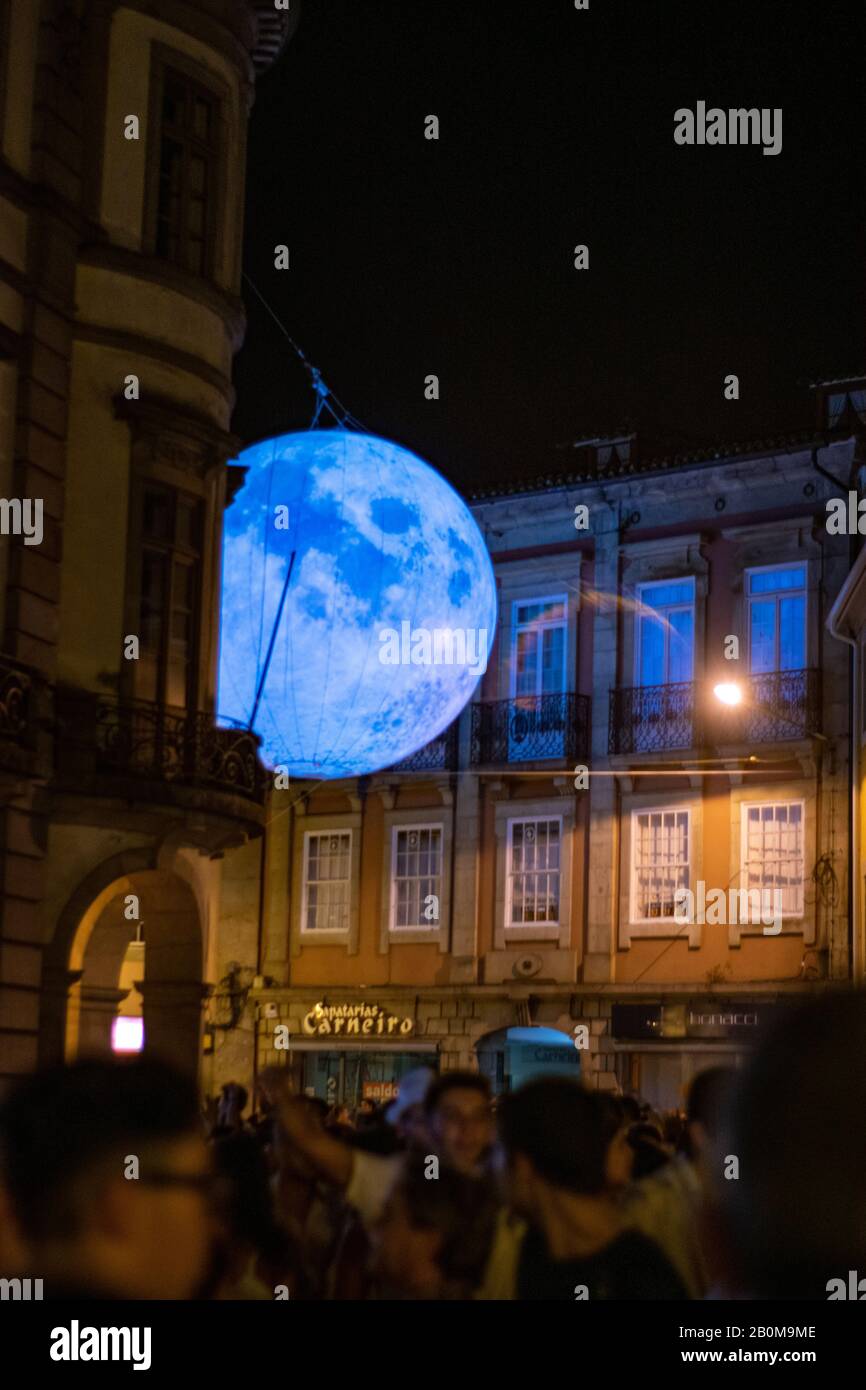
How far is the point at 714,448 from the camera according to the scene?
33375 millimetres

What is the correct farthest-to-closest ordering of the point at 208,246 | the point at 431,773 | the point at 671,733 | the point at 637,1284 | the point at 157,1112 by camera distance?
the point at 431,773, the point at 671,733, the point at 208,246, the point at 637,1284, the point at 157,1112

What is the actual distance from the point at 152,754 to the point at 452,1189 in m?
11.1

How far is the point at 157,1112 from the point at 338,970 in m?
32.6

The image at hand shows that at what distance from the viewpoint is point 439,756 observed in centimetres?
3525

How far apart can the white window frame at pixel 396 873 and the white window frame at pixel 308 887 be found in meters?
0.76

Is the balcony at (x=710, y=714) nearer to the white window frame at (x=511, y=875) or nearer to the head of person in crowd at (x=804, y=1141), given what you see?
the white window frame at (x=511, y=875)

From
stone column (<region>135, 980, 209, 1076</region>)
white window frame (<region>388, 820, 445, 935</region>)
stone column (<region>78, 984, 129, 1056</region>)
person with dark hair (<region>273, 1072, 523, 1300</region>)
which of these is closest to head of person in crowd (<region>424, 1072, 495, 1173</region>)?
person with dark hair (<region>273, 1072, 523, 1300</region>)

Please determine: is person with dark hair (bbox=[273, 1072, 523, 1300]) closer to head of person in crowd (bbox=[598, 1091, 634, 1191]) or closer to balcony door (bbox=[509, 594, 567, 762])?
head of person in crowd (bbox=[598, 1091, 634, 1191])

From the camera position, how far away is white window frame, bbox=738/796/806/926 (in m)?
31.5

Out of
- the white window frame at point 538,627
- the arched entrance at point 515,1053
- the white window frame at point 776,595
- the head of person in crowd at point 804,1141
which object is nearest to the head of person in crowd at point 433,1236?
the head of person in crowd at point 804,1141

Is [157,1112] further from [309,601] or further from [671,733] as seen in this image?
[671,733]

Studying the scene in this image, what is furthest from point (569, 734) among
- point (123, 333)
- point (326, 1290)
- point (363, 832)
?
point (326, 1290)

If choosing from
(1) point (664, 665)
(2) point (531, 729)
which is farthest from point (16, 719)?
(2) point (531, 729)

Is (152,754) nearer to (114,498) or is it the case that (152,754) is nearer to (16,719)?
(16,719)
